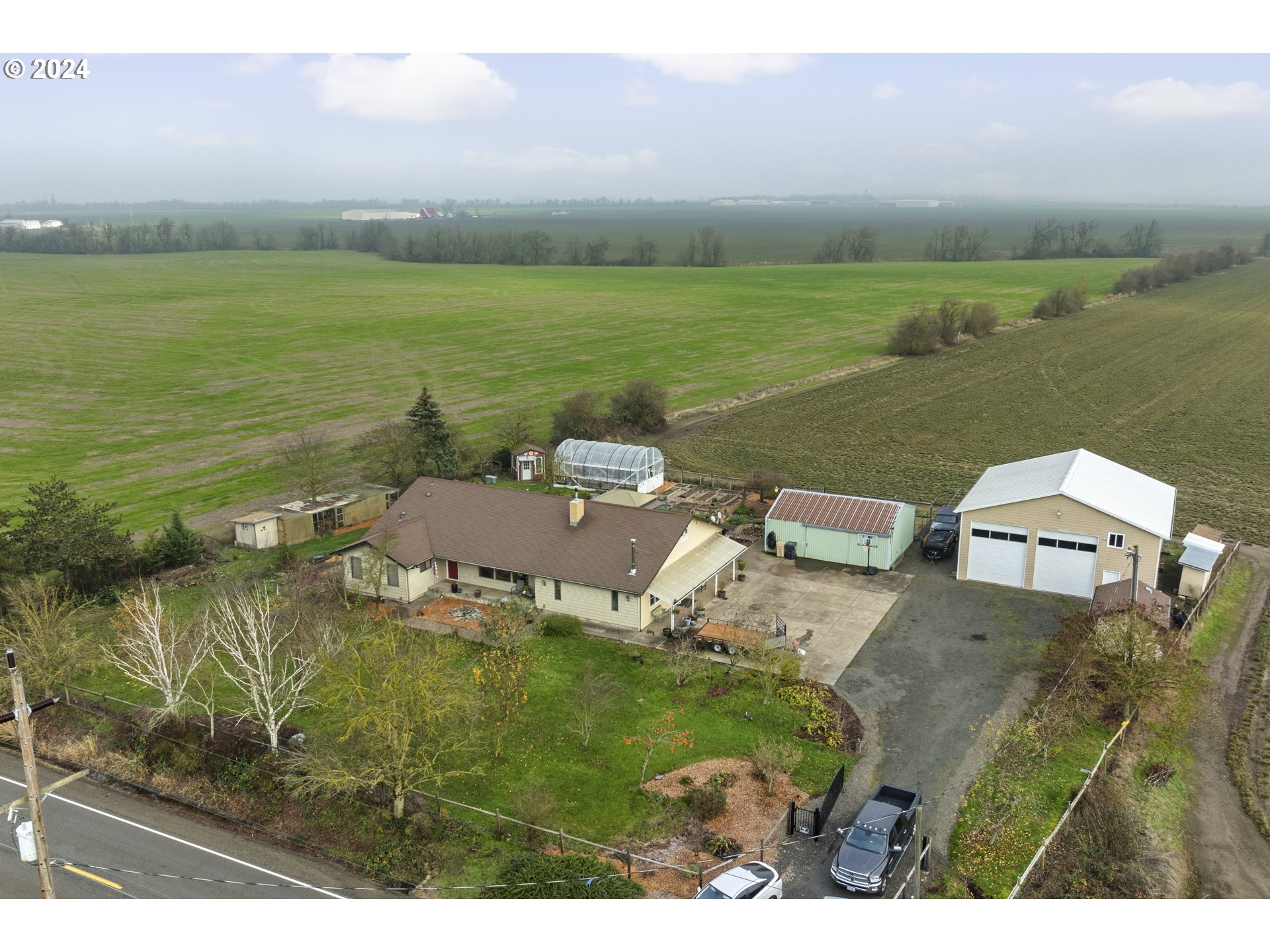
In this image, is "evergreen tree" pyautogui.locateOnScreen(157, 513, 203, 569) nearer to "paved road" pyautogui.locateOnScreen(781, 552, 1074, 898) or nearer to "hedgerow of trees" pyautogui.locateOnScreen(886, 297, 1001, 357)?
"paved road" pyautogui.locateOnScreen(781, 552, 1074, 898)

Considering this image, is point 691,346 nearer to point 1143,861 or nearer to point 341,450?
point 341,450

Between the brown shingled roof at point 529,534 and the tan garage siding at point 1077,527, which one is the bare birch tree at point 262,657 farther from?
the tan garage siding at point 1077,527

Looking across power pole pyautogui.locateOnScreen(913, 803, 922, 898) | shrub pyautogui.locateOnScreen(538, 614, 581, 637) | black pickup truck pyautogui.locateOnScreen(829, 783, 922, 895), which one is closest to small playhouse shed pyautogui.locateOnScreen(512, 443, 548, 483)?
shrub pyautogui.locateOnScreen(538, 614, 581, 637)

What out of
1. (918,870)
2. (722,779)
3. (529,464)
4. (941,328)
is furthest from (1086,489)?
(941,328)

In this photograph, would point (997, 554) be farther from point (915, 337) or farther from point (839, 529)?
point (915, 337)

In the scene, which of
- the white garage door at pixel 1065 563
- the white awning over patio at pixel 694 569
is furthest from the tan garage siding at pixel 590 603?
the white garage door at pixel 1065 563

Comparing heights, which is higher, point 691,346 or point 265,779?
point 691,346

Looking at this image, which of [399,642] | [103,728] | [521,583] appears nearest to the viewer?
[103,728]

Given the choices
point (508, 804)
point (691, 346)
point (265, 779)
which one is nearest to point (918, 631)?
point (508, 804)
